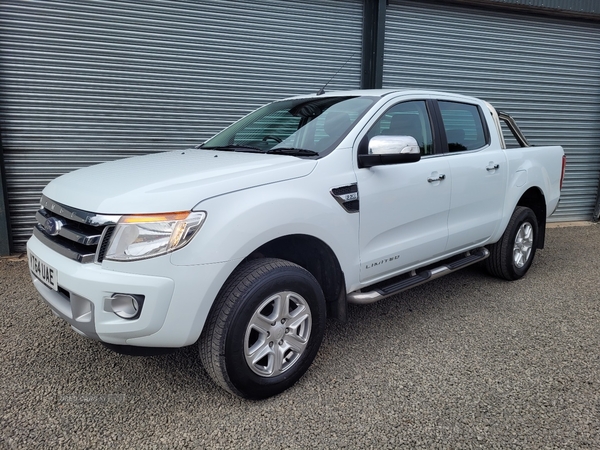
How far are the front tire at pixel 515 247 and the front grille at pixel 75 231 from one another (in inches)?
136

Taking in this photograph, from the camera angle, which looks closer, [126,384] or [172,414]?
[172,414]

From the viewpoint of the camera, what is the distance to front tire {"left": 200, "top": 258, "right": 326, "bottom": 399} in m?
2.19

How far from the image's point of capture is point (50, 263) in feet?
7.39

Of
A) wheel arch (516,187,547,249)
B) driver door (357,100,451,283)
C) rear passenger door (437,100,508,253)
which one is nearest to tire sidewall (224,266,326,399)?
driver door (357,100,451,283)

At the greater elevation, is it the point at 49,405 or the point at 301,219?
the point at 301,219

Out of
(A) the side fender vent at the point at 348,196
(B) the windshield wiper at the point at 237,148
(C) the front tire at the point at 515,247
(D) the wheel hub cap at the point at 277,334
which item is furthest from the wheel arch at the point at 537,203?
(D) the wheel hub cap at the point at 277,334

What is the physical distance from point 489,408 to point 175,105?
4791 millimetres

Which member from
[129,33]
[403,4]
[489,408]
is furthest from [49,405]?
[403,4]

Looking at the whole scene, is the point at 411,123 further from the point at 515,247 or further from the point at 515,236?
the point at 515,247

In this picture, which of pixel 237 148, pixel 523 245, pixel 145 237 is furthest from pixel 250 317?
pixel 523 245

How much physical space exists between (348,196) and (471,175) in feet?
4.64

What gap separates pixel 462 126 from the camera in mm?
3736

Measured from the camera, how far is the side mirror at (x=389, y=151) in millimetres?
2619

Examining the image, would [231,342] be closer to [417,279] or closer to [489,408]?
[489,408]
